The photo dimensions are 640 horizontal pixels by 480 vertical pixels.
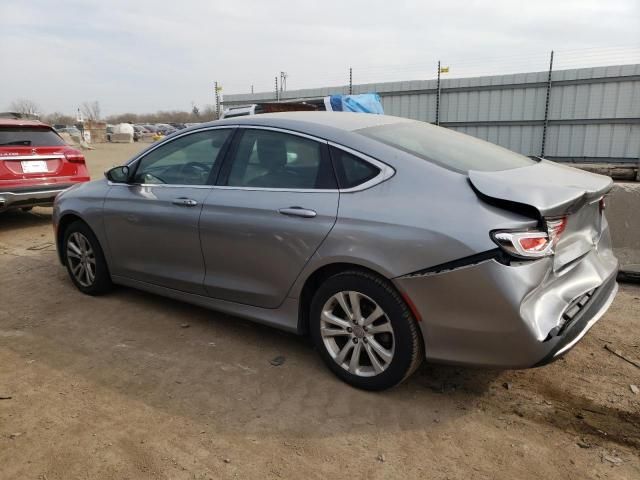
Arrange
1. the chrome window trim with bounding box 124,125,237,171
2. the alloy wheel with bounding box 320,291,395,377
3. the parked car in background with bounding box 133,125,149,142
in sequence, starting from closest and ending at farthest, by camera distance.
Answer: the alloy wheel with bounding box 320,291,395,377 → the chrome window trim with bounding box 124,125,237,171 → the parked car in background with bounding box 133,125,149,142

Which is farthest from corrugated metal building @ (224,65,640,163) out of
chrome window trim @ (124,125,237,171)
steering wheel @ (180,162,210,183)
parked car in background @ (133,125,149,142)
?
parked car in background @ (133,125,149,142)

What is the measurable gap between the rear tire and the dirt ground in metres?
0.65

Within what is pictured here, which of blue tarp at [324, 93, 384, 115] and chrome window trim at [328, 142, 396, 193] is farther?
blue tarp at [324, 93, 384, 115]

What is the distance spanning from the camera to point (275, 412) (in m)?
2.84

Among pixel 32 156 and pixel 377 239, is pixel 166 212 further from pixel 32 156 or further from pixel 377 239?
pixel 32 156

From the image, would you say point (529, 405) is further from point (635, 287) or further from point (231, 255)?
point (635, 287)

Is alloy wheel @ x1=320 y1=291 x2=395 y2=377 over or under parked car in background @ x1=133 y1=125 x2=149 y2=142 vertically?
over

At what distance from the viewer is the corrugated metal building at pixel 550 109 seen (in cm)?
1156

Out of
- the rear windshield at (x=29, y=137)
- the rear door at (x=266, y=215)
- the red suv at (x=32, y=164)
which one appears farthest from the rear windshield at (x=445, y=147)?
the rear windshield at (x=29, y=137)

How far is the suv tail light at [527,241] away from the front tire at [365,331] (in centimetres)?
62

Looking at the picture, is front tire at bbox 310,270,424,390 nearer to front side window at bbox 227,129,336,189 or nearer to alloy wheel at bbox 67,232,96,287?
front side window at bbox 227,129,336,189

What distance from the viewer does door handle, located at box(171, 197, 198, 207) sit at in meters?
3.67

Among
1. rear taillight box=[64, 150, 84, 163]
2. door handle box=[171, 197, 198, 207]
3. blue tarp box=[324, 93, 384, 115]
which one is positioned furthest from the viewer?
blue tarp box=[324, 93, 384, 115]

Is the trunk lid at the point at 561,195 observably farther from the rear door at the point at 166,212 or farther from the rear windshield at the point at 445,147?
the rear door at the point at 166,212
